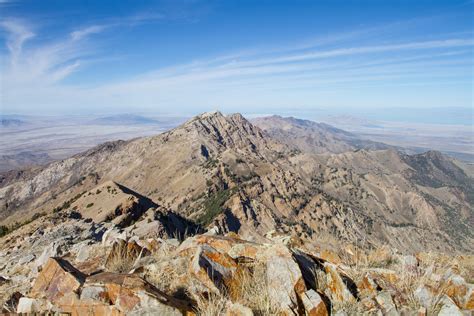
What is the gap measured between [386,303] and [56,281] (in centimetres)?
602

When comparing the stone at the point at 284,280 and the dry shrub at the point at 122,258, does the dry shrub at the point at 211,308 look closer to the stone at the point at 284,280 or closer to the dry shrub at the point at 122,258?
the stone at the point at 284,280

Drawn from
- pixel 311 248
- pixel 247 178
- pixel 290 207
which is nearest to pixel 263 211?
pixel 290 207

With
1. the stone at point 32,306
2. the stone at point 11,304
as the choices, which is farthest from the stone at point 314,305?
the stone at point 11,304

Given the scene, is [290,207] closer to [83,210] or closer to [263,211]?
[263,211]

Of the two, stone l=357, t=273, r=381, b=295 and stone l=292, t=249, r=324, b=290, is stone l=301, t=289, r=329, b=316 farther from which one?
stone l=357, t=273, r=381, b=295

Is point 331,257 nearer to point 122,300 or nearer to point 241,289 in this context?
point 241,289

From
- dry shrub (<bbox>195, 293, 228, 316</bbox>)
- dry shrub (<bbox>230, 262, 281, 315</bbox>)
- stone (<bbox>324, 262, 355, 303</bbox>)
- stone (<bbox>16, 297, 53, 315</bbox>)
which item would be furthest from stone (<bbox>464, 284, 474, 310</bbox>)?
stone (<bbox>16, 297, 53, 315</bbox>)

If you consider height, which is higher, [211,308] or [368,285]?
[211,308]

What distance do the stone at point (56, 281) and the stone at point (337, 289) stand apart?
4554 millimetres

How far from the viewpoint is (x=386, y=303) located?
221 inches

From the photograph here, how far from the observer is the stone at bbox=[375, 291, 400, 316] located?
5.39 metres

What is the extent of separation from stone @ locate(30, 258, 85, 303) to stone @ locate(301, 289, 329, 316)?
3.94 m

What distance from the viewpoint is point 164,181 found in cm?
16525

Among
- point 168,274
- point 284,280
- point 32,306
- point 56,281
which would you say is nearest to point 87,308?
point 32,306
